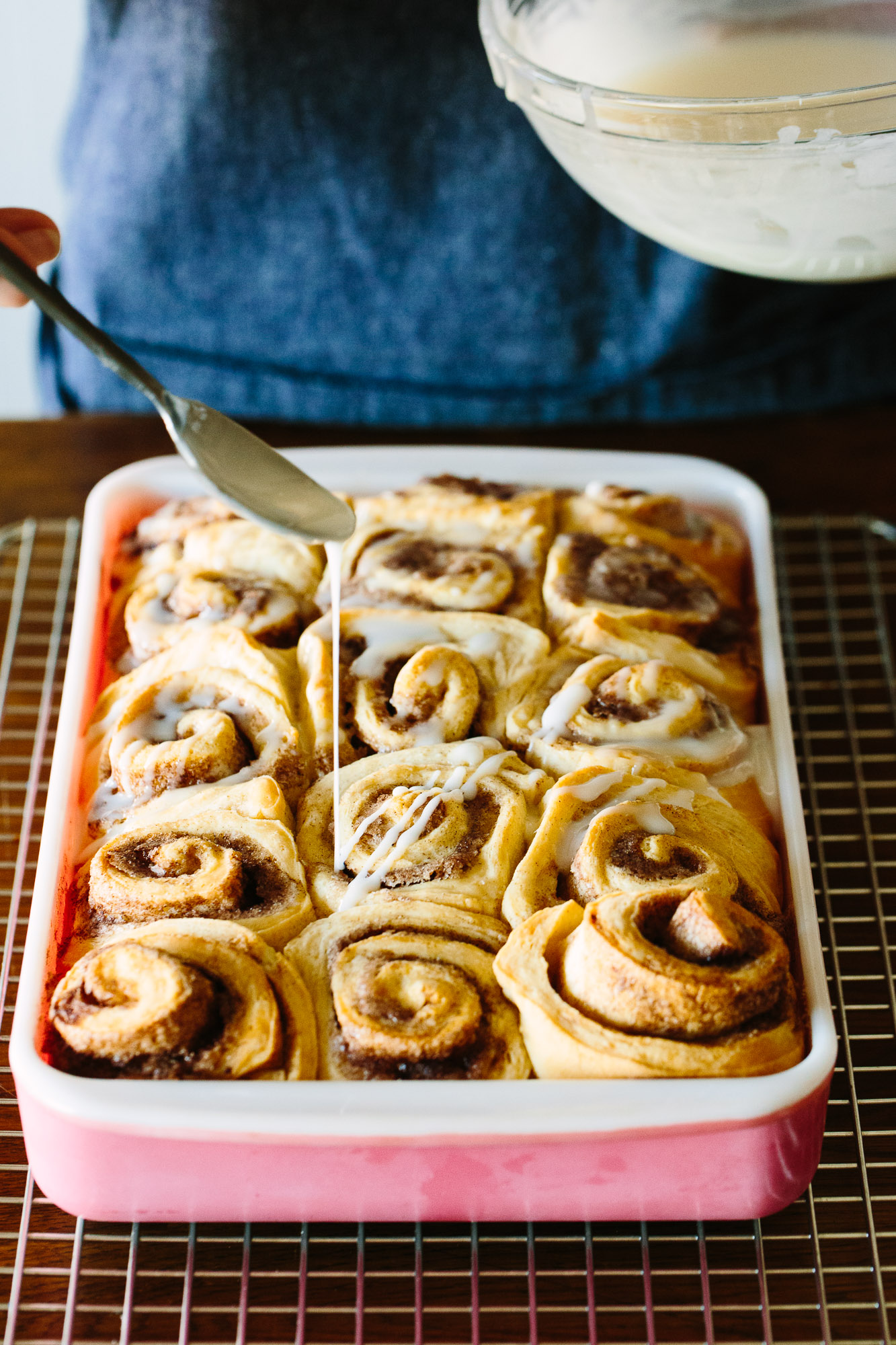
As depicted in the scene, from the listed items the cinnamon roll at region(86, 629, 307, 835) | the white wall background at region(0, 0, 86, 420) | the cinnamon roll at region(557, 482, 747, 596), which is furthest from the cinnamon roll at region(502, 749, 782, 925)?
the white wall background at region(0, 0, 86, 420)

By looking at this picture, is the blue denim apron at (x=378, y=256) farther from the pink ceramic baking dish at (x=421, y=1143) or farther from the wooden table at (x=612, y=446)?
the pink ceramic baking dish at (x=421, y=1143)

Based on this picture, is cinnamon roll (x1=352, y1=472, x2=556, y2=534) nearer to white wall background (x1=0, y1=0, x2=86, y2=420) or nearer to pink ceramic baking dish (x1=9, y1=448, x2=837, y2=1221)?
pink ceramic baking dish (x1=9, y1=448, x2=837, y2=1221)

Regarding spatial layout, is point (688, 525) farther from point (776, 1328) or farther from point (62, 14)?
point (62, 14)

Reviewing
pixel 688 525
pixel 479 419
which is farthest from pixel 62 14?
pixel 688 525

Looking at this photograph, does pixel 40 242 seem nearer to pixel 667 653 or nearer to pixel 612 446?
pixel 667 653

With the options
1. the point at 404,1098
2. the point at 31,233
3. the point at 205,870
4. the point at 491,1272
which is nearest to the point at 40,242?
the point at 31,233

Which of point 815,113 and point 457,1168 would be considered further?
point 815,113

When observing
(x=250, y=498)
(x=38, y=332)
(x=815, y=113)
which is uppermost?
(x=815, y=113)

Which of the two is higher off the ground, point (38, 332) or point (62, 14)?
point (62, 14)
